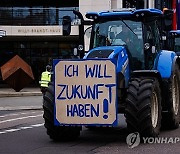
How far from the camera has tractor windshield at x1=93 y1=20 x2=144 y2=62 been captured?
1083 cm

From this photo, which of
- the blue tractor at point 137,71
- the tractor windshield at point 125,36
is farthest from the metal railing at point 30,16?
the tractor windshield at point 125,36

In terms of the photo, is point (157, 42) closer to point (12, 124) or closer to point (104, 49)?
point (104, 49)

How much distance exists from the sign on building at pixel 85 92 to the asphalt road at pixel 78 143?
510 millimetres

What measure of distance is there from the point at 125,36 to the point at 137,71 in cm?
106

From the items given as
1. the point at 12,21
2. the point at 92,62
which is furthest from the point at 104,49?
the point at 12,21

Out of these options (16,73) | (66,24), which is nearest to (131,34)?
(66,24)

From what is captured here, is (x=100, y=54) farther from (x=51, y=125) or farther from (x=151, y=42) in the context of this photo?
(x=51, y=125)

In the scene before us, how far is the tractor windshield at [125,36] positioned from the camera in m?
10.8

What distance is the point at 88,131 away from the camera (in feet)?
38.9

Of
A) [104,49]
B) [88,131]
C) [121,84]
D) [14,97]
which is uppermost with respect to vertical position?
[104,49]

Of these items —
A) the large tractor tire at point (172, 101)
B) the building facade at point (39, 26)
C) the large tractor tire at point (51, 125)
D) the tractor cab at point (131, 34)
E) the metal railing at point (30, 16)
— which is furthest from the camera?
the metal railing at point (30, 16)

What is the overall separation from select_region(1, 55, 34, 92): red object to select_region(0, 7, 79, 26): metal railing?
719 cm

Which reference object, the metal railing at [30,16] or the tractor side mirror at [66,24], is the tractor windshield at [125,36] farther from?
the metal railing at [30,16]

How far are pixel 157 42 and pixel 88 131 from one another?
8.80 ft
